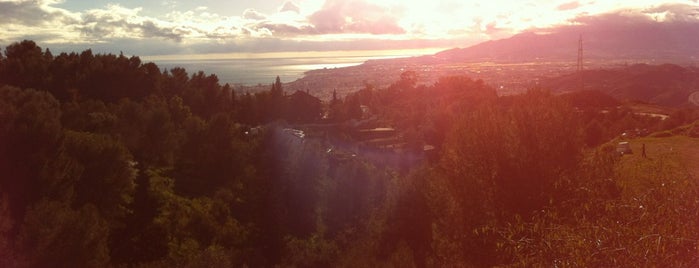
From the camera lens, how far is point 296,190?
2569 cm

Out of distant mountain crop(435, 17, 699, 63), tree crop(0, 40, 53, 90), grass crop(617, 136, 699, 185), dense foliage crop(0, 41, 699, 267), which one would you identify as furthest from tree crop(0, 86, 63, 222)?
distant mountain crop(435, 17, 699, 63)

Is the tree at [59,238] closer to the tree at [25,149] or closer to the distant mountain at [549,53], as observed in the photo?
the tree at [25,149]

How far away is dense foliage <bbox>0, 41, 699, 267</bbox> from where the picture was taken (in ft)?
17.6

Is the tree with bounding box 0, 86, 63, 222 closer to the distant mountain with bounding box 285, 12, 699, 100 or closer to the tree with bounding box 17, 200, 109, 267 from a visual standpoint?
the tree with bounding box 17, 200, 109, 267

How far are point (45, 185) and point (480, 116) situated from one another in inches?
432

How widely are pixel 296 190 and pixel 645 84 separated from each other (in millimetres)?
47319

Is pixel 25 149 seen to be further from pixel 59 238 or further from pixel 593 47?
pixel 593 47

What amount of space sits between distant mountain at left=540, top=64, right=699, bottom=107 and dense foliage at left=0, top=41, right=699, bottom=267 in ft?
72.8

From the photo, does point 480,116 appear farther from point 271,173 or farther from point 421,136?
point 421,136

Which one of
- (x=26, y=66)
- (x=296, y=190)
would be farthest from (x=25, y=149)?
(x=26, y=66)

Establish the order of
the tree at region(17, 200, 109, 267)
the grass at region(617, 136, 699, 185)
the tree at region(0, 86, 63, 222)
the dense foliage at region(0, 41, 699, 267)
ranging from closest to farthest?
the dense foliage at region(0, 41, 699, 267)
the grass at region(617, 136, 699, 185)
the tree at region(17, 200, 109, 267)
the tree at region(0, 86, 63, 222)

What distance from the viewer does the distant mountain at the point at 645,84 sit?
172 feet

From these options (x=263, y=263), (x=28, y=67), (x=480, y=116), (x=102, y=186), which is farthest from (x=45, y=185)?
(x=28, y=67)

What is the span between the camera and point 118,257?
53.2ft
